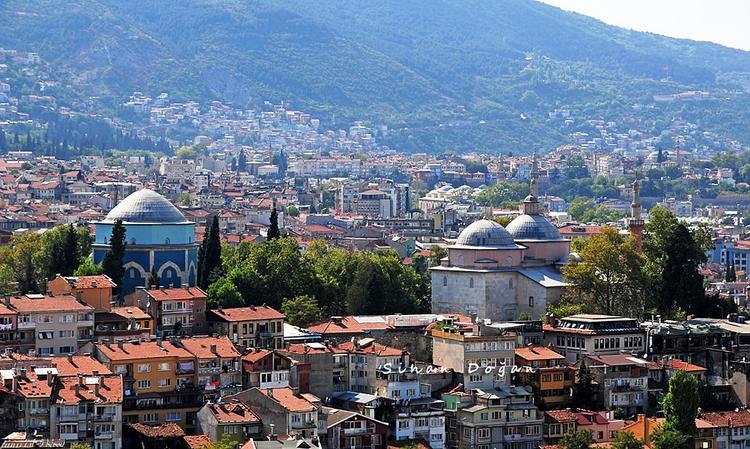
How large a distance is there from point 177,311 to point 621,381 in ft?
41.9

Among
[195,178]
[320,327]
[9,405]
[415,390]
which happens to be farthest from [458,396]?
[195,178]

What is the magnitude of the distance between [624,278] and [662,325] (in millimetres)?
4322

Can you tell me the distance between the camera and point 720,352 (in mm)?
62219

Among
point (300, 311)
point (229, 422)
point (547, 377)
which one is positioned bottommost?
point (229, 422)

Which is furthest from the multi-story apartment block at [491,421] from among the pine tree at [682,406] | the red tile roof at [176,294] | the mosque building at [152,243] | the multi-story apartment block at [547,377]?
the mosque building at [152,243]

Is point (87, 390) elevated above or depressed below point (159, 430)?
above

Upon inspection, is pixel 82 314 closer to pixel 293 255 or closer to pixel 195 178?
pixel 293 255

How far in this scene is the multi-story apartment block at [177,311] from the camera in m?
59.5

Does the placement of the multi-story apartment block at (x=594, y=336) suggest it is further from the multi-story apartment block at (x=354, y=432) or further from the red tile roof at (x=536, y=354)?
the multi-story apartment block at (x=354, y=432)

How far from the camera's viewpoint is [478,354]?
57.4m

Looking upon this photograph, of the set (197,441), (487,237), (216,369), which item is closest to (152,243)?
(487,237)

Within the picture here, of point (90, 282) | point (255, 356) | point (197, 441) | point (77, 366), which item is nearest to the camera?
point (197, 441)

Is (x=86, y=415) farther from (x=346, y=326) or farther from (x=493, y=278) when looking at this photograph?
(x=493, y=278)

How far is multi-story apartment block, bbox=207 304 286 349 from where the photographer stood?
5847 centimetres
